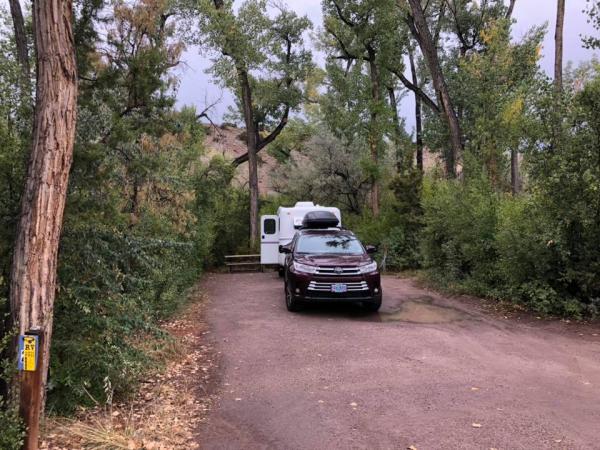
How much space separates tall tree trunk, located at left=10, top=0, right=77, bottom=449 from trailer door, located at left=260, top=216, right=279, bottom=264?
13.5m

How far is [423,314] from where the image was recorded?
1105 centimetres

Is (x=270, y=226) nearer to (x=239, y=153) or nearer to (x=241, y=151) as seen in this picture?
(x=239, y=153)

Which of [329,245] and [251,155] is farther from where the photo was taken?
[251,155]

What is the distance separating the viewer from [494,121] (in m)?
23.3

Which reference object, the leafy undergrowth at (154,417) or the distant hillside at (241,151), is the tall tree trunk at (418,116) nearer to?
the distant hillside at (241,151)

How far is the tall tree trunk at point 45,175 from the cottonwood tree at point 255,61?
59.4ft

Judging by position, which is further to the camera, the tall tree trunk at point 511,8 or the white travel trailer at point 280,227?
the tall tree trunk at point 511,8

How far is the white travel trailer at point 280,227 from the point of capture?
58.2 ft

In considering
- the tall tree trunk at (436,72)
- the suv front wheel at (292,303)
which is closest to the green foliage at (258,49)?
the tall tree trunk at (436,72)

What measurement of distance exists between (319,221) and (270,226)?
12.9 ft

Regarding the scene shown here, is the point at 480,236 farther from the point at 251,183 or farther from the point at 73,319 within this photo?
the point at 251,183

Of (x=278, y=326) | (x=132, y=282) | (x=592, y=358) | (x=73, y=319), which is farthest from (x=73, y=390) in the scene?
(x=592, y=358)

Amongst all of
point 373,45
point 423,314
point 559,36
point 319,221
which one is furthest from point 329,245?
point 373,45

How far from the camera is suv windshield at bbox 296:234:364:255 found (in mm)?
11516
